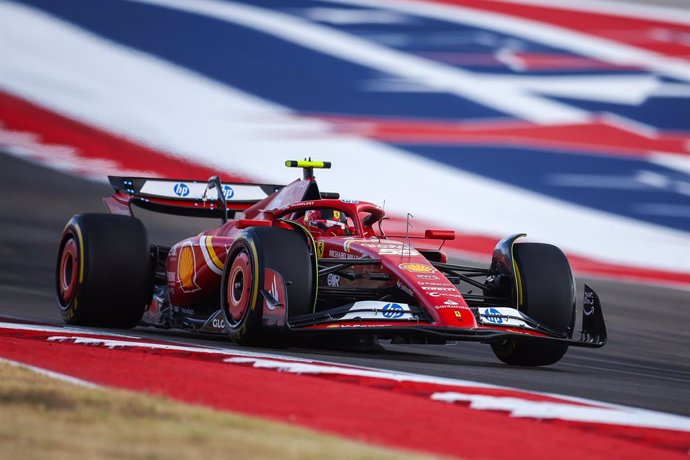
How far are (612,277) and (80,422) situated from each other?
14.8 metres

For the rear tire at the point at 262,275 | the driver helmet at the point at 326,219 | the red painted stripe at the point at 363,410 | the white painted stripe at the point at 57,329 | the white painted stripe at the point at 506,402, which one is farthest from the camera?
the driver helmet at the point at 326,219

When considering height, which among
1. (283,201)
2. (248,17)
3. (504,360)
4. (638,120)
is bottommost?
(504,360)

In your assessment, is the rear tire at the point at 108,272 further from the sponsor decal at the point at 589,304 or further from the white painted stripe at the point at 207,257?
the sponsor decal at the point at 589,304

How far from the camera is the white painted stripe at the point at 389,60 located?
26.0 meters

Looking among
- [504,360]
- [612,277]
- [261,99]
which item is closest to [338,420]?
[504,360]

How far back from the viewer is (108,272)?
11.2 m

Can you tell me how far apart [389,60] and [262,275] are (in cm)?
1833

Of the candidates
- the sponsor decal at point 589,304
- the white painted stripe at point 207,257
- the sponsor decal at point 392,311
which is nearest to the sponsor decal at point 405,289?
the sponsor decal at point 392,311

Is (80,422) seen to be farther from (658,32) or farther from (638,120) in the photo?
(658,32)

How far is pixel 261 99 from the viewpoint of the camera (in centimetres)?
2559

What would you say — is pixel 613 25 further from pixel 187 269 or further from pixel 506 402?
pixel 506 402

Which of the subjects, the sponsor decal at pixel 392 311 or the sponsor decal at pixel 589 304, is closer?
the sponsor decal at pixel 392 311

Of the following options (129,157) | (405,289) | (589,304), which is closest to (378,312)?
(405,289)

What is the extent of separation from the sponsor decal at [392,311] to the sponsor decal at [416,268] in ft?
1.36
